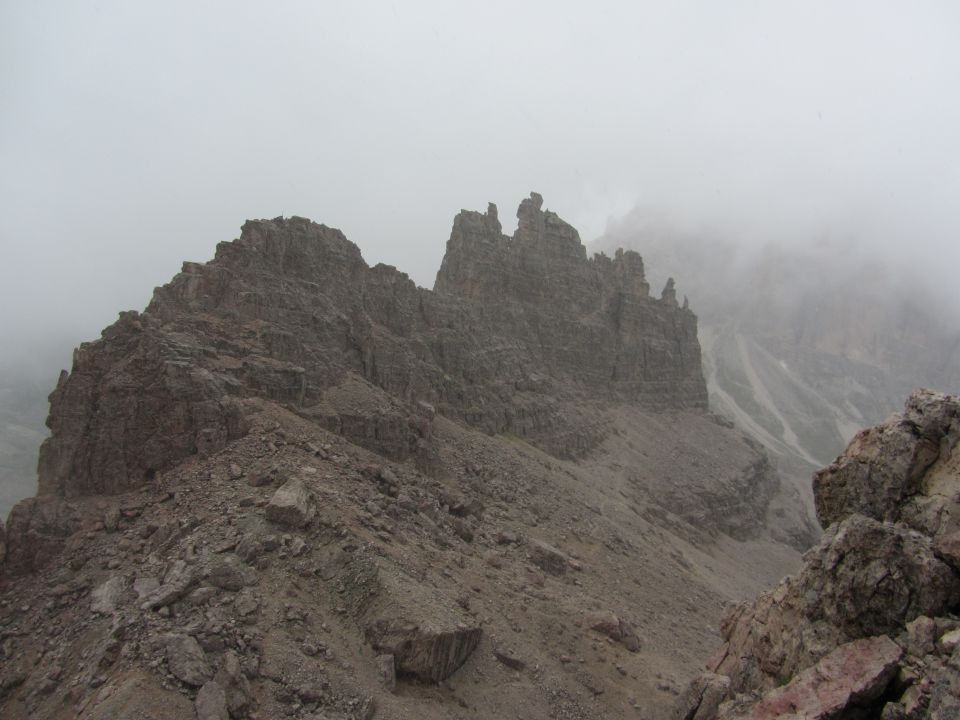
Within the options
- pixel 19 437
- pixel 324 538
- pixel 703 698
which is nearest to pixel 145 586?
pixel 324 538

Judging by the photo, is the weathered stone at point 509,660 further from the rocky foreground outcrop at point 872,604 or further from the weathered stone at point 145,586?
the weathered stone at point 145,586

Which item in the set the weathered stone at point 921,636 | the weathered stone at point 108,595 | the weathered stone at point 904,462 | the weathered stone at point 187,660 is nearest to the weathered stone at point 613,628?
the weathered stone at point 904,462

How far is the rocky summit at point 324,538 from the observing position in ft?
66.1

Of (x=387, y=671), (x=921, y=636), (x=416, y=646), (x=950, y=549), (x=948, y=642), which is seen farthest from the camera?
(x=416, y=646)

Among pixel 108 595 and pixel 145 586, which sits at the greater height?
pixel 145 586

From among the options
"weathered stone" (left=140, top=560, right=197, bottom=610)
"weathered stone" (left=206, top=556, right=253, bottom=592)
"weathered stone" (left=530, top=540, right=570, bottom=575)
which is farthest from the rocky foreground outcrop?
"weathered stone" (left=140, top=560, right=197, bottom=610)

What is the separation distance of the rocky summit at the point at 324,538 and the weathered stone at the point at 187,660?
0.06 m

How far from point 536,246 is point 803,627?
73.5 m

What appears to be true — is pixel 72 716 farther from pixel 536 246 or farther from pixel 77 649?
pixel 536 246

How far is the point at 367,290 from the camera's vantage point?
5228 cm

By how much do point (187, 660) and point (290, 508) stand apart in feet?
24.9

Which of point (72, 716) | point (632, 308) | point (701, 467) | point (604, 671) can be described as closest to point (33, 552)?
point (72, 716)

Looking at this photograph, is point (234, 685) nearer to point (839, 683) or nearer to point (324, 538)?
point (324, 538)

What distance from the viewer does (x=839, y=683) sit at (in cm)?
1328
